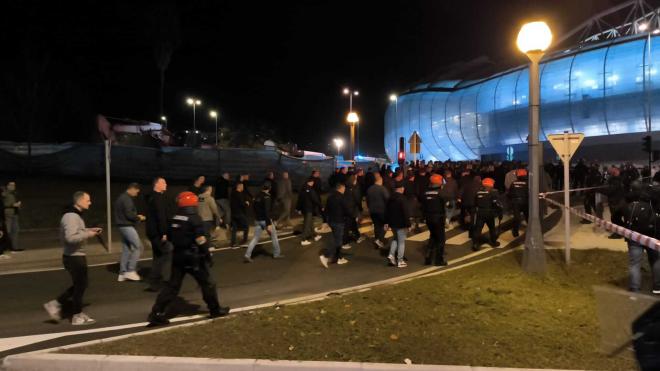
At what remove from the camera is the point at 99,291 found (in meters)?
8.80

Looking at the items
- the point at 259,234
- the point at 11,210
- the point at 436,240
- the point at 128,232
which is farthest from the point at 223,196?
the point at 436,240

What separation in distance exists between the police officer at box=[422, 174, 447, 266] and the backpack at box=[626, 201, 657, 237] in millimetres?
3602

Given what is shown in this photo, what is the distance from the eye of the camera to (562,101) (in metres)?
50.7

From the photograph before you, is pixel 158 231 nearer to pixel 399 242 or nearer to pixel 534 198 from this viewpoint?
pixel 399 242

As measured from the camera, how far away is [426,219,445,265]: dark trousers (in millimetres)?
10375

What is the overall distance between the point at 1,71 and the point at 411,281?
→ 116ft

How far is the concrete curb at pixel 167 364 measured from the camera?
4688 mm

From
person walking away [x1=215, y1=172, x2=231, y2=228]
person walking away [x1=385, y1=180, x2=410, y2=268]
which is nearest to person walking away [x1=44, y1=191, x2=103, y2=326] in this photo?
person walking away [x1=385, y1=180, x2=410, y2=268]

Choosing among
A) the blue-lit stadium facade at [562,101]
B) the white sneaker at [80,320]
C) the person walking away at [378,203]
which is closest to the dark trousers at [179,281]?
the white sneaker at [80,320]

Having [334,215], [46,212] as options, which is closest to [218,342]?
[334,215]

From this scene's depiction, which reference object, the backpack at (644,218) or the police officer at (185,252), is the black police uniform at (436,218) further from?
the police officer at (185,252)

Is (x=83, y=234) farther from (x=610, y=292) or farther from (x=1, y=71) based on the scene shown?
(x=1, y=71)

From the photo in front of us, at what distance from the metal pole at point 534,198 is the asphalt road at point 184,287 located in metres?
2.30

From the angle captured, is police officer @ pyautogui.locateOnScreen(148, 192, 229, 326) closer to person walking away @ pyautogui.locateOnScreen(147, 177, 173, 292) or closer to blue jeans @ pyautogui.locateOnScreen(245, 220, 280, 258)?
person walking away @ pyautogui.locateOnScreen(147, 177, 173, 292)
